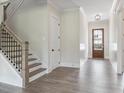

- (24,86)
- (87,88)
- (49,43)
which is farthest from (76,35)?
(24,86)

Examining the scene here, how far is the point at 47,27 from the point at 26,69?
6.75ft

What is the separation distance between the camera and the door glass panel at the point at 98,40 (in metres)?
9.30

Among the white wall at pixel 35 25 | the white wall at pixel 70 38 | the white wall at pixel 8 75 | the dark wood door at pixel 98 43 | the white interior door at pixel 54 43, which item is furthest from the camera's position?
the dark wood door at pixel 98 43

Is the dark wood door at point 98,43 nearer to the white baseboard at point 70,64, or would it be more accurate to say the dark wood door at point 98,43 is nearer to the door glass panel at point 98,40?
the door glass panel at point 98,40

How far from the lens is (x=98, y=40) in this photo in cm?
938

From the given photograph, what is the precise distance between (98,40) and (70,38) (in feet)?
14.0

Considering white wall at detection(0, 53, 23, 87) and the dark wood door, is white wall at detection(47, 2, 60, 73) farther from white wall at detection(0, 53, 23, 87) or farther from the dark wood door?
the dark wood door

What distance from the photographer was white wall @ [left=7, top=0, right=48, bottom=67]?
4844 mm

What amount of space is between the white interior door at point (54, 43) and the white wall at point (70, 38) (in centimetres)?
32

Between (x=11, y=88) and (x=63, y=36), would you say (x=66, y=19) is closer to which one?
(x=63, y=36)

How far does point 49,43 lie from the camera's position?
4902mm

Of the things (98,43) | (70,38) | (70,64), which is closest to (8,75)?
(70,64)

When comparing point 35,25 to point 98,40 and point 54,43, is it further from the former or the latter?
point 98,40

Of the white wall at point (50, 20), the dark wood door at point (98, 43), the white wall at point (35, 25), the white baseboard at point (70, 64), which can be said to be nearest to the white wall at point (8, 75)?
the white wall at point (35, 25)
